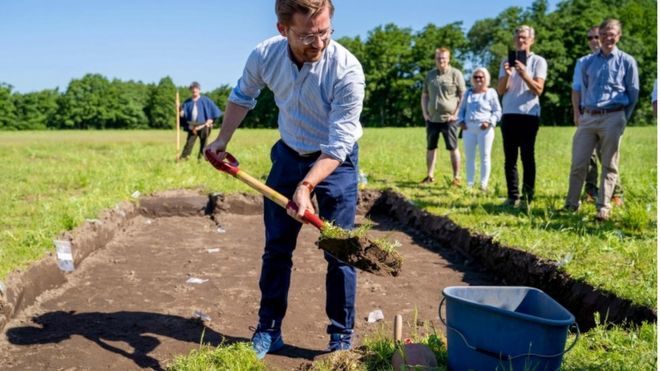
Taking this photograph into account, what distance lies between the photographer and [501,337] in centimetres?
282

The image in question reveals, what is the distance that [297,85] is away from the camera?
11.2ft

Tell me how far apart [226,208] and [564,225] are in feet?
15.6


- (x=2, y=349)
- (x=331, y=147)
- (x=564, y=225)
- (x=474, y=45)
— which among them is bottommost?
(x=2, y=349)

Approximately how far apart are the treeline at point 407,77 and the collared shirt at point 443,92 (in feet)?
164

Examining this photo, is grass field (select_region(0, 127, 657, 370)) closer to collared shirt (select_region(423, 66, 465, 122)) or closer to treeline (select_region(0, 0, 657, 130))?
collared shirt (select_region(423, 66, 465, 122))

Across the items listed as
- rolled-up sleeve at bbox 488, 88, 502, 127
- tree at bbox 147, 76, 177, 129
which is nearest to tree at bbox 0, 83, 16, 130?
tree at bbox 147, 76, 177, 129

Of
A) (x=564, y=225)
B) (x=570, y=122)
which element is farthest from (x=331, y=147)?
(x=570, y=122)

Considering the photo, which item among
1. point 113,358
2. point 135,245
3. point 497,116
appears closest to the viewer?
point 113,358

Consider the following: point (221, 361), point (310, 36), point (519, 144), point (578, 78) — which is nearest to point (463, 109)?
point (519, 144)

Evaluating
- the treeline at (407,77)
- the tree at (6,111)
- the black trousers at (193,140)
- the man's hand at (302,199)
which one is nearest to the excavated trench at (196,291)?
the man's hand at (302,199)

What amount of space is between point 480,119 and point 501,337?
6.38 meters

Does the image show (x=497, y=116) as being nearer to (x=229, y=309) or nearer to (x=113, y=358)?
(x=229, y=309)

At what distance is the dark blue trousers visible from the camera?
11.9ft

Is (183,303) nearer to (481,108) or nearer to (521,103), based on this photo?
(521,103)
